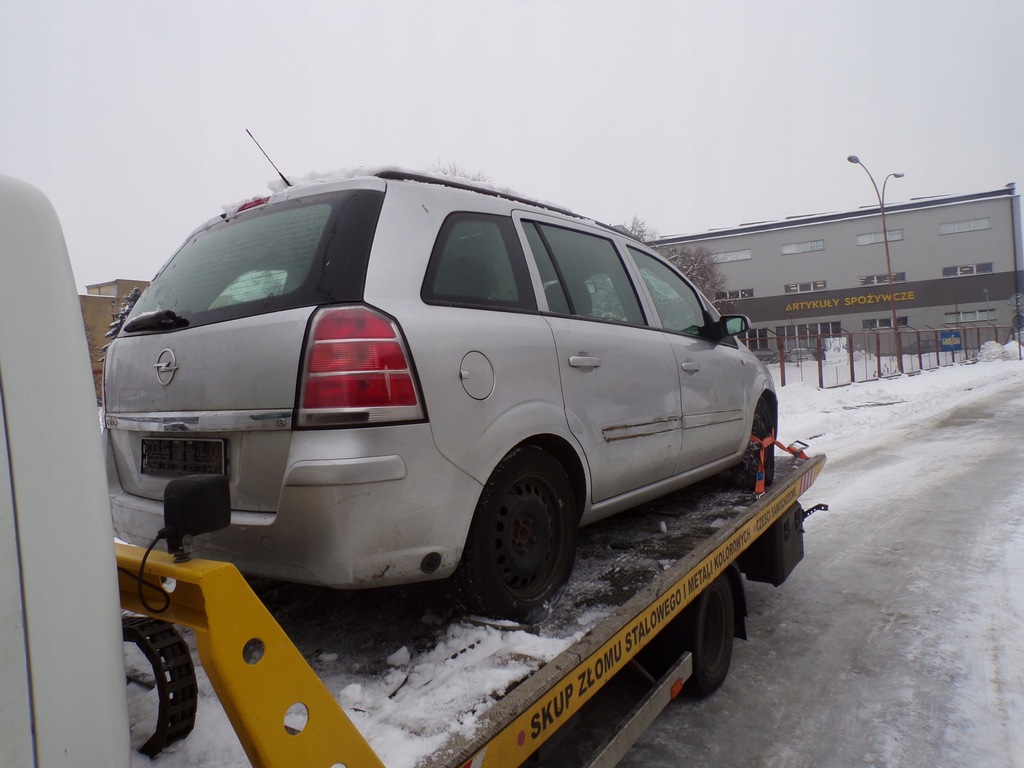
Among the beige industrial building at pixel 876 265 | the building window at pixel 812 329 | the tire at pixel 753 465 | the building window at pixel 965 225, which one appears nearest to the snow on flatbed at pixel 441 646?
the tire at pixel 753 465

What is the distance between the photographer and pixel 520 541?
2.35m

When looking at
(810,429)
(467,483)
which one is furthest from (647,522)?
(810,429)

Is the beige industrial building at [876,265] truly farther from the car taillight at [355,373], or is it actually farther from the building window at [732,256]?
the car taillight at [355,373]

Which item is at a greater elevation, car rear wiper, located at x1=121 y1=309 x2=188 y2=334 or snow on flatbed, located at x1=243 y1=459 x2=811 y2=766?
car rear wiper, located at x1=121 y1=309 x2=188 y2=334

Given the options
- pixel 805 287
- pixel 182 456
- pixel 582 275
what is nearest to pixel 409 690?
pixel 182 456

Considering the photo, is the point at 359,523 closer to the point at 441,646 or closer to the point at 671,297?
the point at 441,646

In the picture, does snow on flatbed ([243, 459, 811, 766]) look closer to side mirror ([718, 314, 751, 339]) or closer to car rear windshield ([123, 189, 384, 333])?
car rear windshield ([123, 189, 384, 333])

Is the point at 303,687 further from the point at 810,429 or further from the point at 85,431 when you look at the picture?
the point at 810,429

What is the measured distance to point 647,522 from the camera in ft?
11.3

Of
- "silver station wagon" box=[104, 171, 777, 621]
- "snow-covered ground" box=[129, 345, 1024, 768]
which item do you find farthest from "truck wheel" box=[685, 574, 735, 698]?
"snow-covered ground" box=[129, 345, 1024, 768]

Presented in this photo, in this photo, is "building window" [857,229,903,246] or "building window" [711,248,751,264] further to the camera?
"building window" [711,248,751,264]

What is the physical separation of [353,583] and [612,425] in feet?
4.29

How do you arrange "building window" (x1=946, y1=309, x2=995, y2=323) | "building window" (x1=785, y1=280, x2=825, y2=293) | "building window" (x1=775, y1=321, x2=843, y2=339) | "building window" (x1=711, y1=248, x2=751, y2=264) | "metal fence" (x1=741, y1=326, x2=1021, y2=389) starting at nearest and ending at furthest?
"metal fence" (x1=741, y1=326, x2=1021, y2=389), "building window" (x1=946, y1=309, x2=995, y2=323), "building window" (x1=775, y1=321, x2=843, y2=339), "building window" (x1=785, y1=280, x2=825, y2=293), "building window" (x1=711, y1=248, x2=751, y2=264)

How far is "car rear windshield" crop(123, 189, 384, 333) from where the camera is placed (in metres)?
2.01
